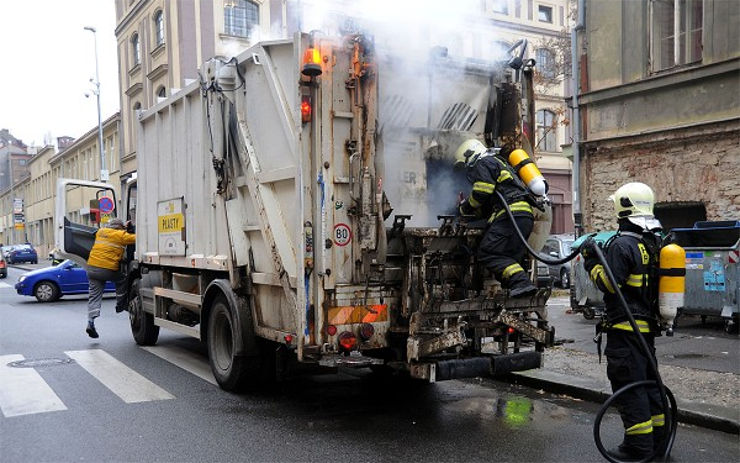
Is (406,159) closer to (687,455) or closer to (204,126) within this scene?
(204,126)

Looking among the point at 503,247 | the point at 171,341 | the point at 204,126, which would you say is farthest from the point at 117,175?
the point at 503,247

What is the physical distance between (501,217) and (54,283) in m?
14.1

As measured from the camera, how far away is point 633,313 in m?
4.29

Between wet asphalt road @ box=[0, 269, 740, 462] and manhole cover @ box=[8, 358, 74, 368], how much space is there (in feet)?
1.42

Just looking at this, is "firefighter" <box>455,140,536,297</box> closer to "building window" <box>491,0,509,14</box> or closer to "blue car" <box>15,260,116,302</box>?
"building window" <box>491,0,509,14</box>

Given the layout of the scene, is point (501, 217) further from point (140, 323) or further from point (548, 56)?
point (548, 56)

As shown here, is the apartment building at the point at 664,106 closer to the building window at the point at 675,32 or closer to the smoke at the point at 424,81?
the building window at the point at 675,32

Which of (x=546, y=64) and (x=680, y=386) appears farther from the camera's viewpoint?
(x=546, y=64)

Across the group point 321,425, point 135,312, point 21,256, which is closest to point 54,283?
point 135,312

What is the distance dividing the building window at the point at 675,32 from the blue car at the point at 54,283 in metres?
13.2

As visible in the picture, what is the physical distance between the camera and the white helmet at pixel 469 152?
222 inches

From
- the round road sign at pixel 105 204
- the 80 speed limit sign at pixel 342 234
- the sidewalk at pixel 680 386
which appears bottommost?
the sidewalk at pixel 680 386

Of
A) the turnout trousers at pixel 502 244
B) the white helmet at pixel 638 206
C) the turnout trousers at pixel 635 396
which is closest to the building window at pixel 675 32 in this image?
the turnout trousers at pixel 502 244

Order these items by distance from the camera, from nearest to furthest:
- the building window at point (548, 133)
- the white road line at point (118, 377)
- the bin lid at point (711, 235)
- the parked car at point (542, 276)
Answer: the white road line at point (118, 377) < the parked car at point (542, 276) < the bin lid at point (711, 235) < the building window at point (548, 133)
